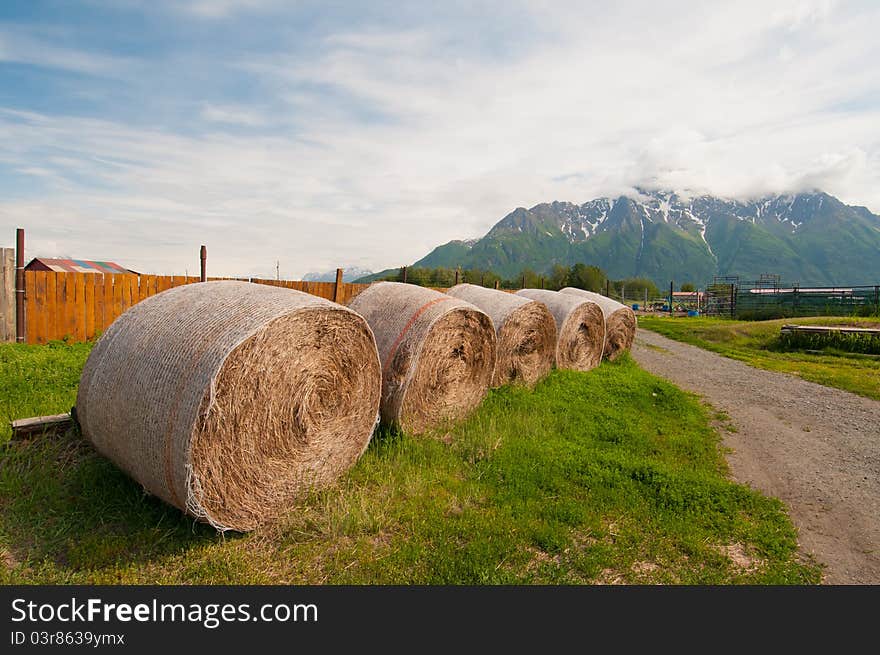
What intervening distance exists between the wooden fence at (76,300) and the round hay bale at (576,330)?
464cm

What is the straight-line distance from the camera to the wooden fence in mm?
10344

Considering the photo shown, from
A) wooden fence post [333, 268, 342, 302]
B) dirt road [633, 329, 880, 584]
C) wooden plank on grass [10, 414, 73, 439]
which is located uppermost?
wooden fence post [333, 268, 342, 302]

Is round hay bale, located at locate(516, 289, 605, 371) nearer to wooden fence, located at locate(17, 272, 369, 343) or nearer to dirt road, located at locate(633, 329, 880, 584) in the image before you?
dirt road, located at locate(633, 329, 880, 584)

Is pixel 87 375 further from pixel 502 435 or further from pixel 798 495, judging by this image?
pixel 798 495

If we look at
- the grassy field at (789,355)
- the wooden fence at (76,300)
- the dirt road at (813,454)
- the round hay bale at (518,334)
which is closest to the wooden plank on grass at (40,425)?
the wooden fence at (76,300)

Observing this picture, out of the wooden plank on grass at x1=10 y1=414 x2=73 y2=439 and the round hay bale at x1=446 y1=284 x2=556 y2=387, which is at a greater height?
the round hay bale at x1=446 y1=284 x2=556 y2=387

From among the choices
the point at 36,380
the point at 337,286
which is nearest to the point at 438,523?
the point at 36,380

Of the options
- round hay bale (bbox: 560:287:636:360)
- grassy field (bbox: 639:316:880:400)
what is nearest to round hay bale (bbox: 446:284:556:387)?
round hay bale (bbox: 560:287:636:360)

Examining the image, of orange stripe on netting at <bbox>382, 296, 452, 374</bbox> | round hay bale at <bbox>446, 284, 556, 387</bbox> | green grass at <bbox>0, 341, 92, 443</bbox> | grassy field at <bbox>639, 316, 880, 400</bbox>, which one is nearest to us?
green grass at <bbox>0, 341, 92, 443</bbox>

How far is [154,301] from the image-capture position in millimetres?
4770

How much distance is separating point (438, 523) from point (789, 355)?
17.4 metres

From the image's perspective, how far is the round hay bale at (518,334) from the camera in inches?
369

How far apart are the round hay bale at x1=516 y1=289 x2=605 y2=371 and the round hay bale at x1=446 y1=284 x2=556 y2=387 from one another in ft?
3.17
